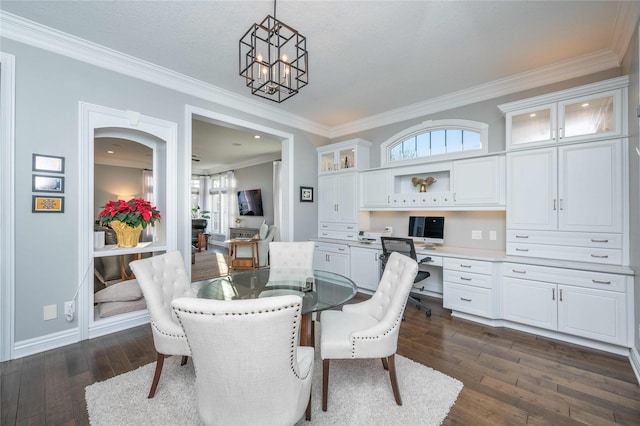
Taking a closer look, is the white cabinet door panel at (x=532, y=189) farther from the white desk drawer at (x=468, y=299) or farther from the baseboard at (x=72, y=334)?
the baseboard at (x=72, y=334)

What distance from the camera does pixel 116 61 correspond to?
9.46 feet

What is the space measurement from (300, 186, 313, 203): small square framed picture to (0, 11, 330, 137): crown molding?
1.31 m

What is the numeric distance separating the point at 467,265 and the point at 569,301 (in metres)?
0.93

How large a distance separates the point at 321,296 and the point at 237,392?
3.18 ft

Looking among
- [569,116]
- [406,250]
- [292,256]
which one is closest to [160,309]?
[292,256]

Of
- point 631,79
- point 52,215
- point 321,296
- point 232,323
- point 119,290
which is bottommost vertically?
point 119,290

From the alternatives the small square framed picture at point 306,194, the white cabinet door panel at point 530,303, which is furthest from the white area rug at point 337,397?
the small square framed picture at point 306,194

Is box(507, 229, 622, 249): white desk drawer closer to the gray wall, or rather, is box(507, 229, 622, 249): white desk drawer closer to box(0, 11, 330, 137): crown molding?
box(0, 11, 330, 137): crown molding

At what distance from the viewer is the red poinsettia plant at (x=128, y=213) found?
2.88 metres

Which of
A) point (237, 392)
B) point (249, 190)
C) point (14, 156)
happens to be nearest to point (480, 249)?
point (237, 392)

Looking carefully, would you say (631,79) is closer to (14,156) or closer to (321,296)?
(321,296)

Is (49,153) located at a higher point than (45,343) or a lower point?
A: higher

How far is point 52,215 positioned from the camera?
2.55 metres

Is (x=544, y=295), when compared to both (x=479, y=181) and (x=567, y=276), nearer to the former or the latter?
(x=567, y=276)
